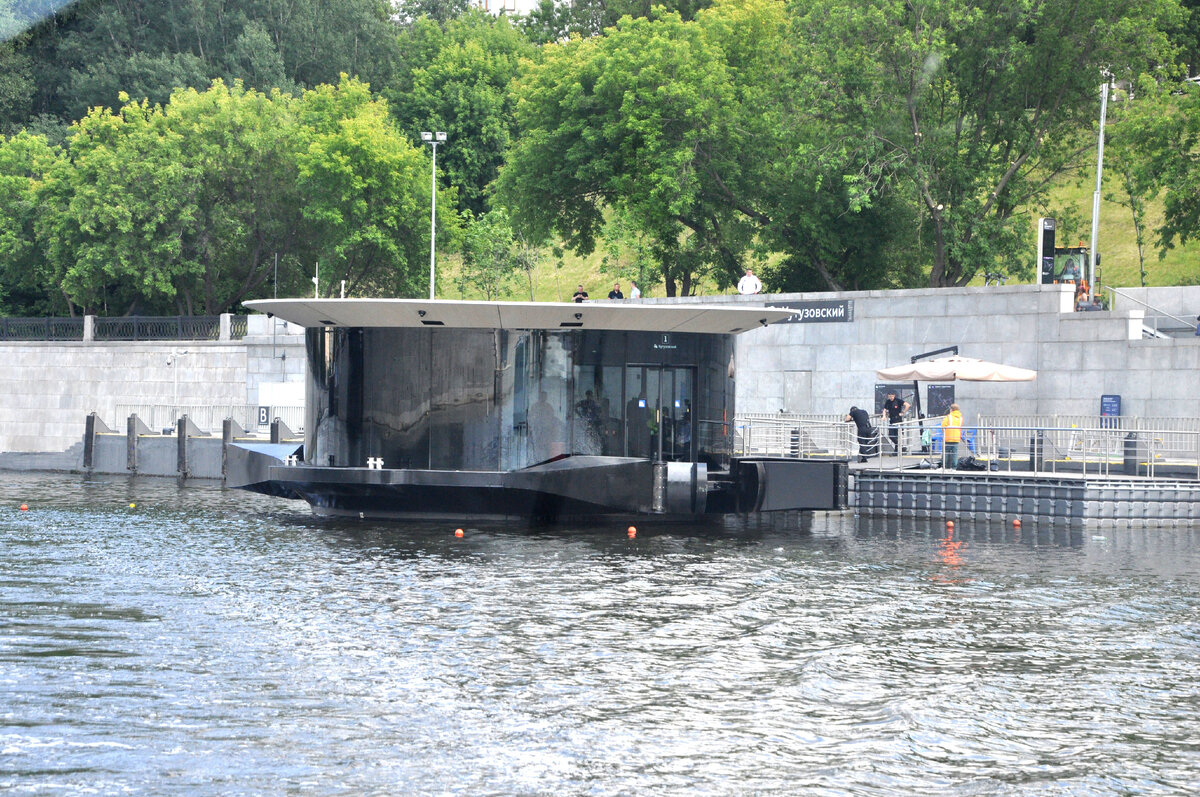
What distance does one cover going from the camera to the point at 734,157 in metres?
44.8

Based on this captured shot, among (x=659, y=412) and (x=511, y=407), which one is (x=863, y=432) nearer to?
(x=659, y=412)

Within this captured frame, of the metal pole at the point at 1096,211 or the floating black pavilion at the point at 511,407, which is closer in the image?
the floating black pavilion at the point at 511,407

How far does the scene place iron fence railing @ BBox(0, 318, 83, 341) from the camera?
4988cm

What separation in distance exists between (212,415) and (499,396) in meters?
25.2

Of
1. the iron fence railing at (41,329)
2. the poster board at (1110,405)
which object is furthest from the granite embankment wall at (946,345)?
the iron fence railing at (41,329)

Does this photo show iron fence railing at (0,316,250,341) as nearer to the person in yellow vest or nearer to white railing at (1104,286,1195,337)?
the person in yellow vest

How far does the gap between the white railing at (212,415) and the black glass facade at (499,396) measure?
18.5 meters

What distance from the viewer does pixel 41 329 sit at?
50.6 metres

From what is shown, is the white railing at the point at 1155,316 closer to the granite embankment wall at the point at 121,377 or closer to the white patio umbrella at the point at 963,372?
the white patio umbrella at the point at 963,372

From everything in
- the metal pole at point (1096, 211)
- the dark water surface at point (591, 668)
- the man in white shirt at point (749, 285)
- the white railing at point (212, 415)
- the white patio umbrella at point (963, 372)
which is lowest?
the dark water surface at point (591, 668)

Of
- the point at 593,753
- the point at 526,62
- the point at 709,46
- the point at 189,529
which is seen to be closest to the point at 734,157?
the point at 709,46

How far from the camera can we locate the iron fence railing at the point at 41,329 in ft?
164

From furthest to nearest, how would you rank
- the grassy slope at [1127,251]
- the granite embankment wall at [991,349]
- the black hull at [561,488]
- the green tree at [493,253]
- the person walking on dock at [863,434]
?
the green tree at [493,253], the grassy slope at [1127,251], the granite embankment wall at [991,349], the person walking on dock at [863,434], the black hull at [561,488]

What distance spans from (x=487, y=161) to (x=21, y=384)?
30.4m
